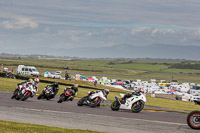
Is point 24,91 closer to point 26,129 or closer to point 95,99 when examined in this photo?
point 95,99

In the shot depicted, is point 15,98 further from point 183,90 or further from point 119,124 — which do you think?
point 183,90

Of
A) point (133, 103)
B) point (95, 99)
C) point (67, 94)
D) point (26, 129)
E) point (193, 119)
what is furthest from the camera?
point (67, 94)

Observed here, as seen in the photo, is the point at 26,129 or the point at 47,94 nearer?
the point at 26,129

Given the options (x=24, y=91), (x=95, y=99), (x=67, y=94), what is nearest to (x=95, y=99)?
(x=95, y=99)

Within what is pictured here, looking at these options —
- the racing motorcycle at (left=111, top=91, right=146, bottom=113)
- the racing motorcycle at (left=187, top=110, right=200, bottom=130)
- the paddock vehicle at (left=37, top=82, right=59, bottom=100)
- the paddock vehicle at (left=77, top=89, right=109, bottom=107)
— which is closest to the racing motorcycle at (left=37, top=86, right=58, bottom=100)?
the paddock vehicle at (left=37, top=82, right=59, bottom=100)

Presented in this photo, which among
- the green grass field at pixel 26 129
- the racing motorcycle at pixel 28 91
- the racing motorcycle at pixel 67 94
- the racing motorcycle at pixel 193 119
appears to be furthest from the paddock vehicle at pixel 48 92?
the racing motorcycle at pixel 193 119

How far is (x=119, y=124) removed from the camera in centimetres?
1375

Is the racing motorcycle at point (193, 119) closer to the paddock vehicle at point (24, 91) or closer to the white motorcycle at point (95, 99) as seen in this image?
the white motorcycle at point (95, 99)

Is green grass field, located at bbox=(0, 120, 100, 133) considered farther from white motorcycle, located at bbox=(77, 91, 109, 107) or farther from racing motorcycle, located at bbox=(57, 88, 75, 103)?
racing motorcycle, located at bbox=(57, 88, 75, 103)

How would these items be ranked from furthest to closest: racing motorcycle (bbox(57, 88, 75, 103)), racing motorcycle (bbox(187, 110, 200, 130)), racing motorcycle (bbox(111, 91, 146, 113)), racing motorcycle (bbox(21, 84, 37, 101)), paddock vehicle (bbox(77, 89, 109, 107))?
racing motorcycle (bbox(57, 88, 75, 103)), racing motorcycle (bbox(21, 84, 37, 101)), paddock vehicle (bbox(77, 89, 109, 107)), racing motorcycle (bbox(111, 91, 146, 113)), racing motorcycle (bbox(187, 110, 200, 130))

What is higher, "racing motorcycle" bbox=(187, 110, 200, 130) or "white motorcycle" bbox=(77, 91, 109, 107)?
"white motorcycle" bbox=(77, 91, 109, 107)

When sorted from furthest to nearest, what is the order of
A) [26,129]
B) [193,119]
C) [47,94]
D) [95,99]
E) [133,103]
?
[47,94] → [95,99] → [133,103] → [193,119] → [26,129]

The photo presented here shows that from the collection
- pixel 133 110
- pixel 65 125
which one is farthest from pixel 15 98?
pixel 65 125

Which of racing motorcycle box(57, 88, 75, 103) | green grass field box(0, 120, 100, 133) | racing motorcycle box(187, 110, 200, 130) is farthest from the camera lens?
racing motorcycle box(57, 88, 75, 103)
